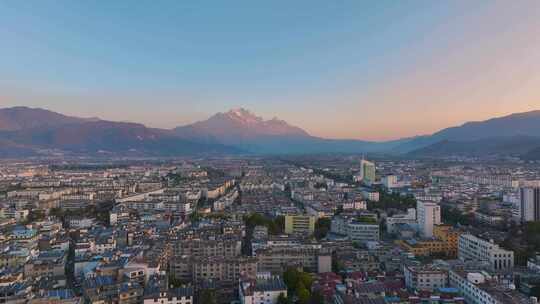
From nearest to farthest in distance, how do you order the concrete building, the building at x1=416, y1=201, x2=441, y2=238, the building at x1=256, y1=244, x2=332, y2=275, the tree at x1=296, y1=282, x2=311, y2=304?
the tree at x1=296, y1=282, x2=311, y2=304 → the building at x1=256, y1=244, x2=332, y2=275 → the building at x1=416, y1=201, x2=441, y2=238 → the concrete building

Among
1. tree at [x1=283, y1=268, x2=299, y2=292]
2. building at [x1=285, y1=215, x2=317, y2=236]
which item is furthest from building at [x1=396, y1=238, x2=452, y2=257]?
tree at [x1=283, y1=268, x2=299, y2=292]

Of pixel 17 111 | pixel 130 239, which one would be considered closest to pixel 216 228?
pixel 130 239

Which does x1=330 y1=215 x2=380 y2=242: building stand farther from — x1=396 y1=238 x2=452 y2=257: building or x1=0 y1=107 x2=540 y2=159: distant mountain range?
x1=0 y1=107 x2=540 y2=159: distant mountain range

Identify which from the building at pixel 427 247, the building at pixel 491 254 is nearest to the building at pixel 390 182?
the building at pixel 427 247

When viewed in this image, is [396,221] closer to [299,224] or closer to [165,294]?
[299,224]

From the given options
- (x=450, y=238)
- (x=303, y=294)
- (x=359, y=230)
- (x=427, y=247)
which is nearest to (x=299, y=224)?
(x=359, y=230)
